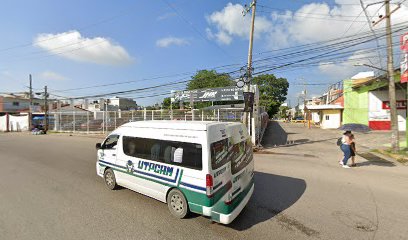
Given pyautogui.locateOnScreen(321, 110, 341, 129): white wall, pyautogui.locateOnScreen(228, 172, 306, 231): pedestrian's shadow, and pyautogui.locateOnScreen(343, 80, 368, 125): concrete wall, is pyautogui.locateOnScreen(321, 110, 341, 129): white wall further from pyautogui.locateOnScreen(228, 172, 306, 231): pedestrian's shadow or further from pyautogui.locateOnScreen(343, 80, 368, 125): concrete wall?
pyautogui.locateOnScreen(228, 172, 306, 231): pedestrian's shadow

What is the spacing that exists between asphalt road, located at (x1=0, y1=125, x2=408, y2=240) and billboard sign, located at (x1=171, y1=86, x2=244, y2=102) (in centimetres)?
971

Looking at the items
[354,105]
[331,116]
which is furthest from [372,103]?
[331,116]

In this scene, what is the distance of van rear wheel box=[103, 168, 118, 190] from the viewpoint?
5824 mm

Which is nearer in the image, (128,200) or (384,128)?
(128,200)

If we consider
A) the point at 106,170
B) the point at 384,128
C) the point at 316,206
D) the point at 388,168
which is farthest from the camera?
the point at 384,128

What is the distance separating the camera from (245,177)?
4621 mm

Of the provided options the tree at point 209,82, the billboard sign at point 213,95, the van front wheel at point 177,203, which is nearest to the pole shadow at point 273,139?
the billboard sign at point 213,95

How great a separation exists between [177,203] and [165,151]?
104 centimetres

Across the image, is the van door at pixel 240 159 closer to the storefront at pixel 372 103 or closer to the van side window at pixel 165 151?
the van side window at pixel 165 151

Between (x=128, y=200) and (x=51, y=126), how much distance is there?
33.8 m

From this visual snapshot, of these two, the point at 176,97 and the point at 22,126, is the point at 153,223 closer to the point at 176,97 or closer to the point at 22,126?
the point at 176,97

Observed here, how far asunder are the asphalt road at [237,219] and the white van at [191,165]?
0.36m

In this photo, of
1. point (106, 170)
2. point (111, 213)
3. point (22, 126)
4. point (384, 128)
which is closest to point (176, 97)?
point (106, 170)

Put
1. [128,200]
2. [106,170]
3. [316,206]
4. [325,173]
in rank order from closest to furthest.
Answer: [316,206] → [128,200] → [106,170] → [325,173]
